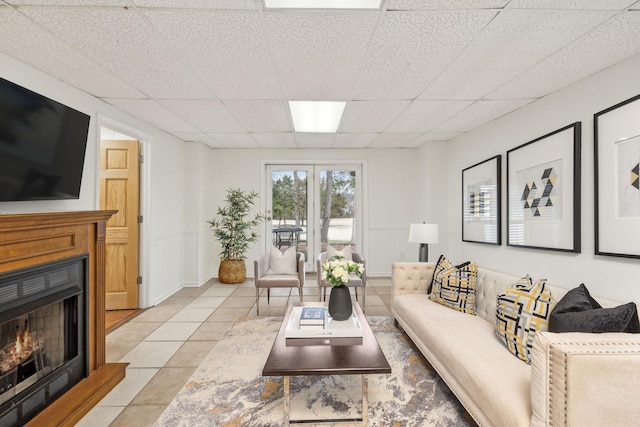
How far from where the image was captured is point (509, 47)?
82.0 inches

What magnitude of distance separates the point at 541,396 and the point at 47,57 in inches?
143

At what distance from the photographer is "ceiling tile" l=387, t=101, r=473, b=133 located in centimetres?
323

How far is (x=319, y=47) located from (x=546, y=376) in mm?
2214

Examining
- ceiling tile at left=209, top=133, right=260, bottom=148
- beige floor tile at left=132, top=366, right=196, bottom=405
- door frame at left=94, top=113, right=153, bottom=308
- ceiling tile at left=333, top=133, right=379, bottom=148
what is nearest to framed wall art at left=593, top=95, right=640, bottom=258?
ceiling tile at left=333, top=133, right=379, bottom=148

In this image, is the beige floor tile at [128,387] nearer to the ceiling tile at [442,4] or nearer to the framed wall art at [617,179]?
the ceiling tile at [442,4]

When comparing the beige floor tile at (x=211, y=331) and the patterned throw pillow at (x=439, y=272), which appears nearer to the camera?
the patterned throw pillow at (x=439, y=272)

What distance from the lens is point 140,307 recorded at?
3939 mm

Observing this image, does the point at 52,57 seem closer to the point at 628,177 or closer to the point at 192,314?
the point at 192,314

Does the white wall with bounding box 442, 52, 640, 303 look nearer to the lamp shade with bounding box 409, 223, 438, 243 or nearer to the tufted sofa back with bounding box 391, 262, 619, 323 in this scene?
the tufted sofa back with bounding box 391, 262, 619, 323

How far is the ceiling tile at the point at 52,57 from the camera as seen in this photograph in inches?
72.9

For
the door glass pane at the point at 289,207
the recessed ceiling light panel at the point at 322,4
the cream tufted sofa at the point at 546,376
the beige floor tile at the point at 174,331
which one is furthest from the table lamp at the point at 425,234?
the beige floor tile at the point at 174,331

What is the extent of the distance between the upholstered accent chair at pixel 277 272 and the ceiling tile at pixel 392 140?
227 cm

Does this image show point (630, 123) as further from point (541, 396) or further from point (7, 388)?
point (7, 388)

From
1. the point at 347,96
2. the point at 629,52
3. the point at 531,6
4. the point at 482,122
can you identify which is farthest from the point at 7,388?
the point at 482,122
